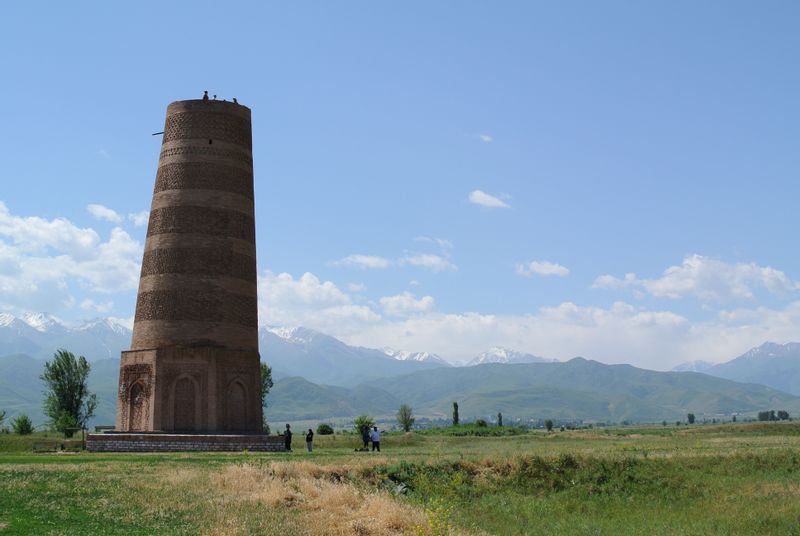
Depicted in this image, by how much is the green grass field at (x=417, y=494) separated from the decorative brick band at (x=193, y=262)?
44.0 feet

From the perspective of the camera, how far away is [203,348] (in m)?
44.4

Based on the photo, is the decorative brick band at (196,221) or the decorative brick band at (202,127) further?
the decorative brick band at (202,127)

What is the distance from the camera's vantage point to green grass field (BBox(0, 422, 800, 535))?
Answer: 1917 cm

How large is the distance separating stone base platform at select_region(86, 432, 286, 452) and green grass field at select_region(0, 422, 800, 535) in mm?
4772

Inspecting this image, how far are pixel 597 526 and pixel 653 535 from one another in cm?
202

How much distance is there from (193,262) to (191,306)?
2426mm

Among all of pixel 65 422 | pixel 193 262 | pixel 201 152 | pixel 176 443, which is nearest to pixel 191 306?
pixel 193 262

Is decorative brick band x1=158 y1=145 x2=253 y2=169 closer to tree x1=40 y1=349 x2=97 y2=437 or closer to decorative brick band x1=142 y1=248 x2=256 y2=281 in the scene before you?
decorative brick band x1=142 y1=248 x2=256 y2=281

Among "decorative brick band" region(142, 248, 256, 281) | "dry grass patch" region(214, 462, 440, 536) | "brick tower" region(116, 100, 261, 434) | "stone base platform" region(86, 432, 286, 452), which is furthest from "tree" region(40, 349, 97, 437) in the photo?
"dry grass patch" region(214, 462, 440, 536)

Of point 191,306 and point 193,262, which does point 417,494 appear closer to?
point 191,306

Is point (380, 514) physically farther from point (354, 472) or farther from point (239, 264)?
point (239, 264)

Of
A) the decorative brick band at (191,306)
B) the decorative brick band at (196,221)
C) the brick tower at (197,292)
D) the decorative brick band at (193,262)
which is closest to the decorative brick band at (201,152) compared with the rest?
the brick tower at (197,292)

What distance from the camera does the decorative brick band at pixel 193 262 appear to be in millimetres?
45719

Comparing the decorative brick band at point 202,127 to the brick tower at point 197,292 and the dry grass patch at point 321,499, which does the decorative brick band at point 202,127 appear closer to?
the brick tower at point 197,292
